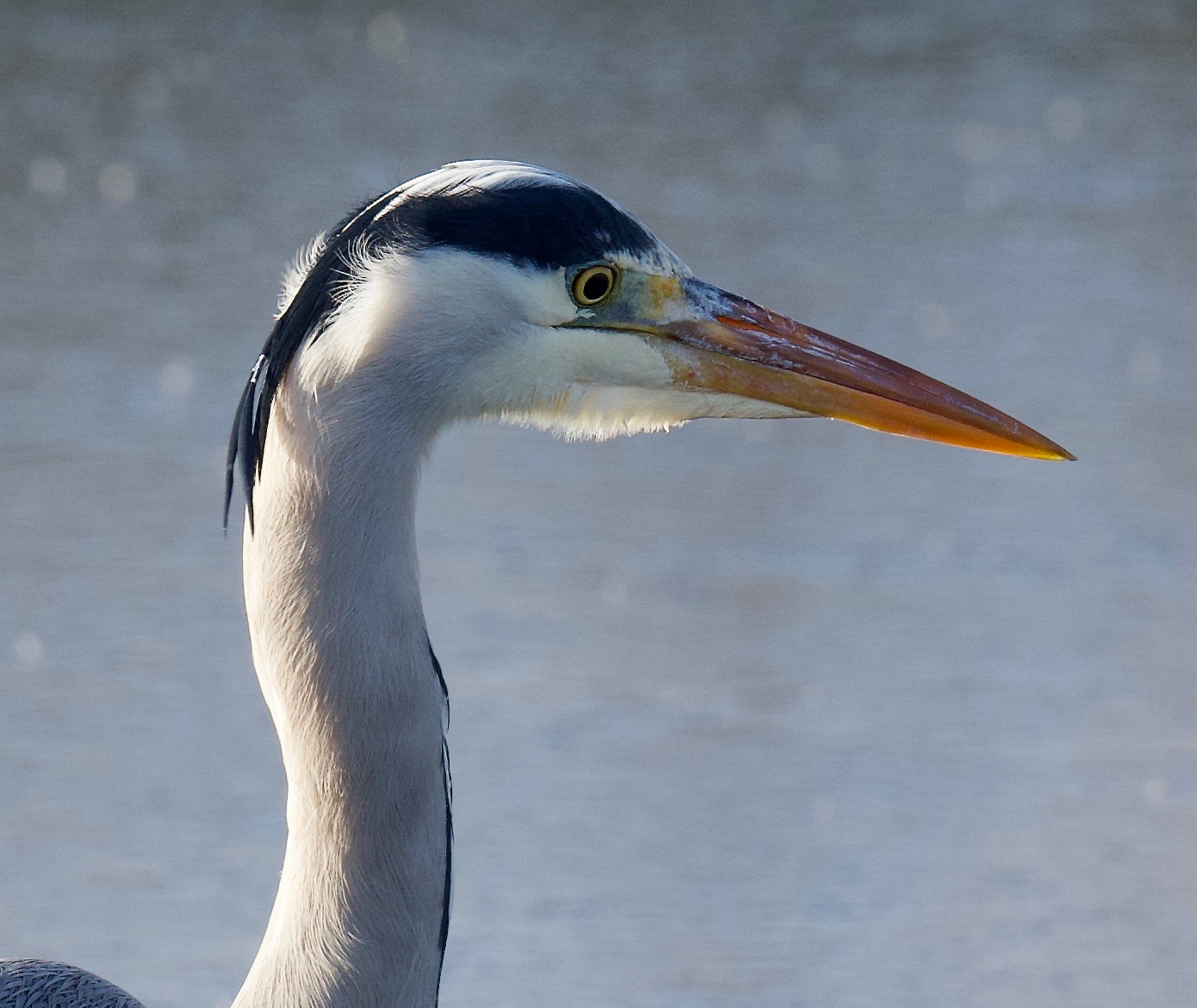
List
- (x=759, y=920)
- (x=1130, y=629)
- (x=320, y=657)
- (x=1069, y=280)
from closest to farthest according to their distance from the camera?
(x=320, y=657) → (x=759, y=920) → (x=1130, y=629) → (x=1069, y=280)

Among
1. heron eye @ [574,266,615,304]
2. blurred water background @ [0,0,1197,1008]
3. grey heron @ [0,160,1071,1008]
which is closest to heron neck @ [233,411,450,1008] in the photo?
grey heron @ [0,160,1071,1008]

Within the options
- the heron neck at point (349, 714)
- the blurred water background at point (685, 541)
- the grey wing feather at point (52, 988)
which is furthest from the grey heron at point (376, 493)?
the blurred water background at point (685, 541)

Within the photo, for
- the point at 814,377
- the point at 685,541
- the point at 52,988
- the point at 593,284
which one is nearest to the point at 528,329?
the point at 593,284

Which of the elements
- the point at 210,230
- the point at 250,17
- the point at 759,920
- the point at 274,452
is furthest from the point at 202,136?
the point at 274,452

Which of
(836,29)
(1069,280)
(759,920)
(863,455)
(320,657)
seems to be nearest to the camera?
(320,657)

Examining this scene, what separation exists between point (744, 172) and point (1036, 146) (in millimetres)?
683

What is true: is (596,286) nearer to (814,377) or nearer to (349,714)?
(814,377)

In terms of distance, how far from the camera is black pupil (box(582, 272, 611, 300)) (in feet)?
3.55

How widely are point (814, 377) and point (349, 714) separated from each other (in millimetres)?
399

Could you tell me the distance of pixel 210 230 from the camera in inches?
128

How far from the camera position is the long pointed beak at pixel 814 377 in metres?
1.15

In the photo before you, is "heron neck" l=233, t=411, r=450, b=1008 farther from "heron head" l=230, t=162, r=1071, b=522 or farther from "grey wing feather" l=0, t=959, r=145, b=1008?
"grey wing feather" l=0, t=959, r=145, b=1008

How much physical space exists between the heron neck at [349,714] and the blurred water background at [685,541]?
0.68 m

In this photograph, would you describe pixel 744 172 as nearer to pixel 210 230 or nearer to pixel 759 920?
pixel 210 230
